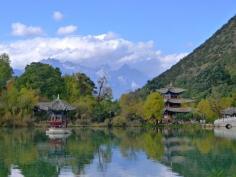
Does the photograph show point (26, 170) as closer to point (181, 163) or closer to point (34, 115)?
point (181, 163)

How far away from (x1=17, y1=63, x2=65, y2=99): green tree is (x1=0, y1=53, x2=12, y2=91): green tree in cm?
199

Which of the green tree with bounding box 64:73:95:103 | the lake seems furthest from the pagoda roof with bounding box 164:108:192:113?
the lake

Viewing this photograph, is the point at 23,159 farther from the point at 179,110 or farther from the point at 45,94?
the point at 179,110

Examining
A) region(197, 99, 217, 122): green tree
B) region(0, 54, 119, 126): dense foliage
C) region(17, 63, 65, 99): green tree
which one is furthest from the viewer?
region(17, 63, 65, 99): green tree

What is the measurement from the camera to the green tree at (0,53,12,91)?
73.2 metres

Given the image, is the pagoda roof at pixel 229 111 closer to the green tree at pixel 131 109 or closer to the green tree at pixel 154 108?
the green tree at pixel 154 108

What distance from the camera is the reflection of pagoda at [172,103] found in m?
74.4

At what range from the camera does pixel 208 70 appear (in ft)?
351

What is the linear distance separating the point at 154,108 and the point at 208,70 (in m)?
40.7

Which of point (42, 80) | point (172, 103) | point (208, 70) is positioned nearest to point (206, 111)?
point (172, 103)

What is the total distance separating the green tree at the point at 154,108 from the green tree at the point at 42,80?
1288 centimetres

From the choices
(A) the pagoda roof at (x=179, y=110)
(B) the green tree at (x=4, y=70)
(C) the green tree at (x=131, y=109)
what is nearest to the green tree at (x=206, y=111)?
(A) the pagoda roof at (x=179, y=110)

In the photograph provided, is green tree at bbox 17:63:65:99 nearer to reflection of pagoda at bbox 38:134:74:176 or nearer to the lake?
the lake

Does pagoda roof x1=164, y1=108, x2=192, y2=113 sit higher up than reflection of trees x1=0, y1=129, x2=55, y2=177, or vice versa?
pagoda roof x1=164, y1=108, x2=192, y2=113
